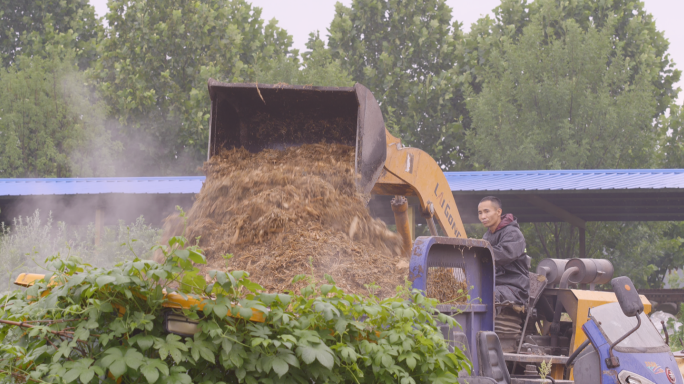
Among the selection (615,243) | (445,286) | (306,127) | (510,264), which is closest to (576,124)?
(615,243)

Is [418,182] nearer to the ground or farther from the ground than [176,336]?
farther from the ground

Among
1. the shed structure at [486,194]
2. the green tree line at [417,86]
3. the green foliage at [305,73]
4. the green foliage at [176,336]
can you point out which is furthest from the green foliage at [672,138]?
the green foliage at [176,336]

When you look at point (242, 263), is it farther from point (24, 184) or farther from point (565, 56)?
point (565, 56)

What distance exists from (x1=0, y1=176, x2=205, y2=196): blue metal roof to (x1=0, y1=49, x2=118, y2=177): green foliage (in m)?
5.95

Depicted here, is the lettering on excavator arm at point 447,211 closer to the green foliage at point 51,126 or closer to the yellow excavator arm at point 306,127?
the yellow excavator arm at point 306,127

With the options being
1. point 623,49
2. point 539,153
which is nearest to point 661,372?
point 539,153

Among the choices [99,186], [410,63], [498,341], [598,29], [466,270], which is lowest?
[498,341]

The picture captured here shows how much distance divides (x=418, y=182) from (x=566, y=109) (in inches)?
582

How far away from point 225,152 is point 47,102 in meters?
18.3

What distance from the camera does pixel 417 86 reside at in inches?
866

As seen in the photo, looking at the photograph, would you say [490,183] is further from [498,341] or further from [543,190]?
[498,341]

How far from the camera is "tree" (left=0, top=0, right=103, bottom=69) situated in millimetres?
25031

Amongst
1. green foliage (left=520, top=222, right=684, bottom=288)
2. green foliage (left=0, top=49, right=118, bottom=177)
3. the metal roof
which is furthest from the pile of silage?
green foliage (left=0, top=49, right=118, bottom=177)

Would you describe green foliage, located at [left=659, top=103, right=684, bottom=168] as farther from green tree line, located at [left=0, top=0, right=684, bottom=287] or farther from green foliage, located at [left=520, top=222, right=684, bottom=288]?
green foliage, located at [left=520, top=222, right=684, bottom=288]
